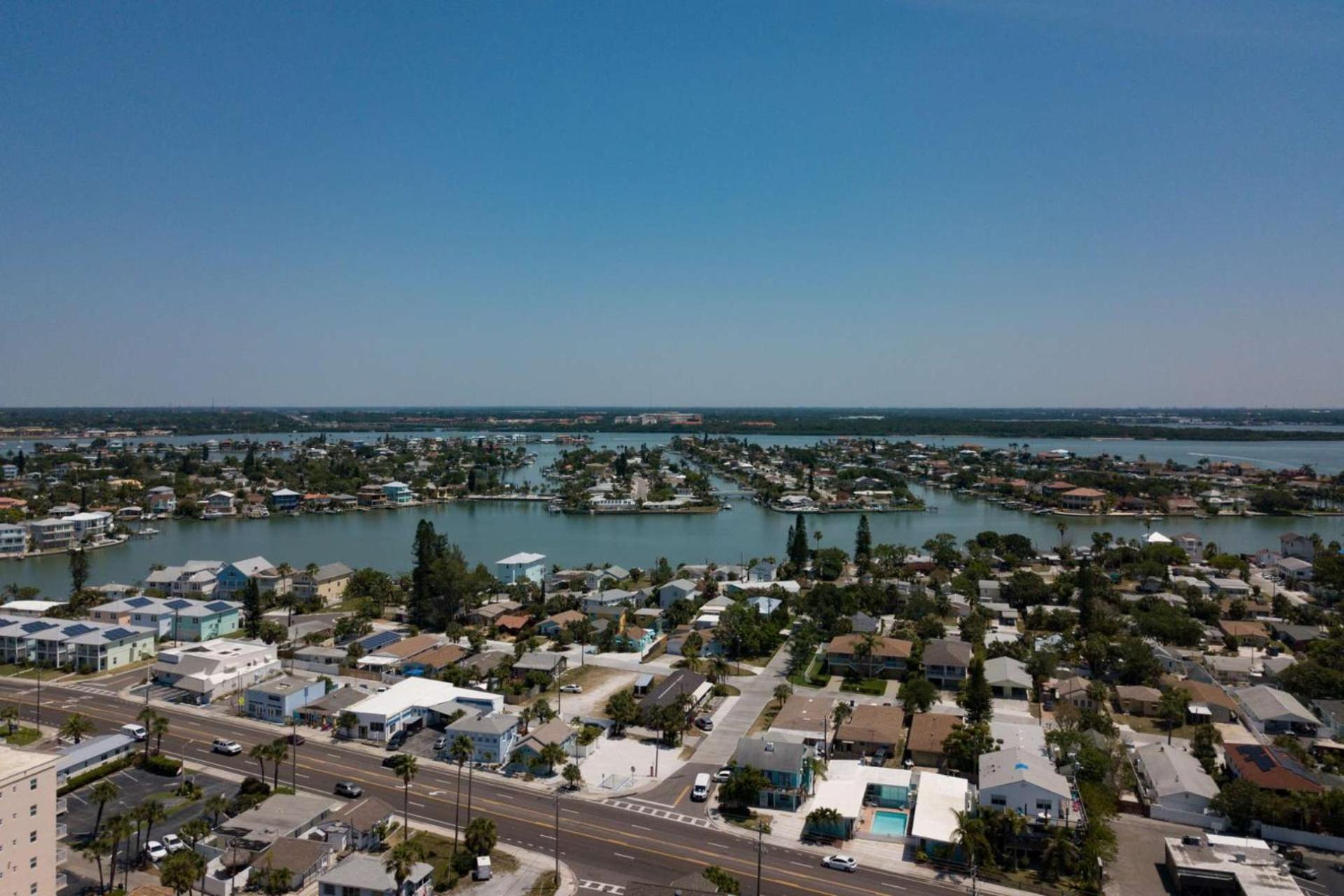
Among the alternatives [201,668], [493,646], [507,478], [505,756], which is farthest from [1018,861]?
[507,478]

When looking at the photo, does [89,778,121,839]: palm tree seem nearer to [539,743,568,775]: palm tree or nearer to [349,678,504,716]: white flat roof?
[349,678,504,716]: white flat roof

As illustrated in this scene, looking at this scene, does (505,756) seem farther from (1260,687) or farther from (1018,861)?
(1260,687)

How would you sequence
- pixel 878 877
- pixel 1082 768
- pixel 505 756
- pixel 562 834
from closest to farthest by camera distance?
pixel 878 877
pixel 562 834
pixel 1082 768
pixel 505 756

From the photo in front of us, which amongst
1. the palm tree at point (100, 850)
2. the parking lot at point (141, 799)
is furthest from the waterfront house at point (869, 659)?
the palm tree at point (100, 850)

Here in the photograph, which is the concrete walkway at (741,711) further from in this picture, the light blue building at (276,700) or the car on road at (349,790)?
the light blue building at (276,700)

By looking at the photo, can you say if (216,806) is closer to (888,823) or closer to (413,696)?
(413,696)
